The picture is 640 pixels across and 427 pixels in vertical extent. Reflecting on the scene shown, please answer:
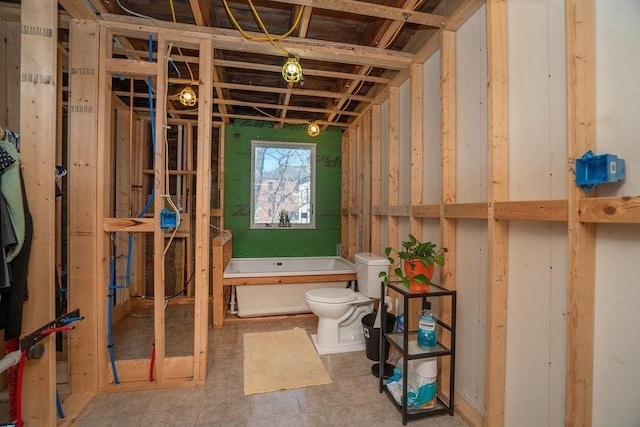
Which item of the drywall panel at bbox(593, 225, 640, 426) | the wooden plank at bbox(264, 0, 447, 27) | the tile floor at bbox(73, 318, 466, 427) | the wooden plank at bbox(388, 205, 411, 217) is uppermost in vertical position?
the wooden plank at bbox(264, 0, 447, 27)

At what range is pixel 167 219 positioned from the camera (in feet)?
6.66

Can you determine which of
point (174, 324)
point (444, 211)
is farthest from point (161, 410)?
point (444, 211)

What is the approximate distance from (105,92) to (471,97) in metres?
2.46

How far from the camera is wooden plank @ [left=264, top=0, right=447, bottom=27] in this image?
1892 millimetres

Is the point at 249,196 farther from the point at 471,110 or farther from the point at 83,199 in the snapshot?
the point at 471,110

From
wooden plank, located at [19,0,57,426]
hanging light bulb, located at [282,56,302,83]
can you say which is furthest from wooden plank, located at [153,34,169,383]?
hanging light bulb, located at [282,56,302,83]

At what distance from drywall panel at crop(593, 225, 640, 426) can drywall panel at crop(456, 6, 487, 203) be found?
0.70 m

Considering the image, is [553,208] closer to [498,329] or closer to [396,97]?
[498,329]

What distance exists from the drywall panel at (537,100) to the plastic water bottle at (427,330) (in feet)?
2.85

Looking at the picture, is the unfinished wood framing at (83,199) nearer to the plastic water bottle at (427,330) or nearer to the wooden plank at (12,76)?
the wooden plank at (12,76)

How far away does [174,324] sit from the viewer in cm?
318

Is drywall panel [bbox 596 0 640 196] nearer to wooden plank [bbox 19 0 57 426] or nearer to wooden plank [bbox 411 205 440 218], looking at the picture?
wooden plank [bbox 411 205 440 218]

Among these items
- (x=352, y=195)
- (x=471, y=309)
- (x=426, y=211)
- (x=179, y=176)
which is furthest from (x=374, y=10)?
(x=179, y=176)

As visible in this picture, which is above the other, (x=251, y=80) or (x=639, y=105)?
(x=251, y=80)
